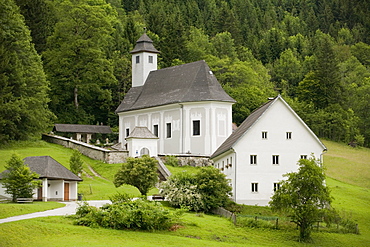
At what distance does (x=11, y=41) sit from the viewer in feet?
245

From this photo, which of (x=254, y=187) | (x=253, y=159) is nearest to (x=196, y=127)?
(x=253, y=159)

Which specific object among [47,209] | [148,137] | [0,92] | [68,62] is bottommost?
[47,209]

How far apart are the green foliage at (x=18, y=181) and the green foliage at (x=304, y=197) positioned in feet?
51.1

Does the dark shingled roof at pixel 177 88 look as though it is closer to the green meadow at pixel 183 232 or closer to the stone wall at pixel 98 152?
the stone wall at pixel 98 152

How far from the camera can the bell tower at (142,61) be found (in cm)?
8275

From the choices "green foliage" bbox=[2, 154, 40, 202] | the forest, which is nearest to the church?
the forest

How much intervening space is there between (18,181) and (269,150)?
1808 cm

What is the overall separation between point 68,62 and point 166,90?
16.5 metres

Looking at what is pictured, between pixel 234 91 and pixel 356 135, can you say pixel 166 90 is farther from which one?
pixel 356 135

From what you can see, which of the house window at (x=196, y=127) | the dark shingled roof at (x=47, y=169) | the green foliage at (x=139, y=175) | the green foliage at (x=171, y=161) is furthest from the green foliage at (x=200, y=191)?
the house window at (x=196, y=127)

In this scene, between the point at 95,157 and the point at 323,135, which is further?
the point at 323,135

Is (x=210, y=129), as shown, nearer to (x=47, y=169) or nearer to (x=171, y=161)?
(x=171, y=161)

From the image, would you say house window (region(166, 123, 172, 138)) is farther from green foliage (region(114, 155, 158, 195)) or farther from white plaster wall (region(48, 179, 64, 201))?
white plaster wall (region(48, 179, 64, 201))

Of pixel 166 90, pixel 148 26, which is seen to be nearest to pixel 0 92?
pixel 166 90
